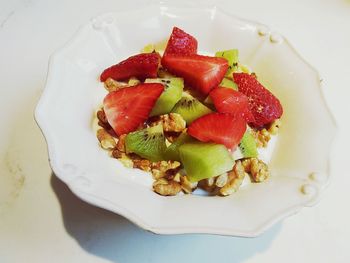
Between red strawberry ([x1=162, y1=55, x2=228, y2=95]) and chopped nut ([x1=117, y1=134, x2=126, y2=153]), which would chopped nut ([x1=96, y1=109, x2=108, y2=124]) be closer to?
chopped nut ([x1=117, y1=134, x2=126, y2=153])

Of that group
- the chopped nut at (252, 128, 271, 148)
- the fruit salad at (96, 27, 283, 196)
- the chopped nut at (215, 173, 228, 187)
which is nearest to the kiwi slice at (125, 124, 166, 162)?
the fruit salad at (96, 27, 283, 196)

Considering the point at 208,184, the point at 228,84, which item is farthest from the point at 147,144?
the point at 228,84

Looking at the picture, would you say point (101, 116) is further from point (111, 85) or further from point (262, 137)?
point (262, 137)

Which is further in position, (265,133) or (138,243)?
(265,133)

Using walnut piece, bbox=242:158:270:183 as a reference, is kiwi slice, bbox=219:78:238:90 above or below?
above

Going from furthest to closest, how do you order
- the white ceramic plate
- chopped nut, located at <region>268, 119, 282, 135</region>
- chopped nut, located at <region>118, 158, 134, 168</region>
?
chopped nut, located at <region>268, 119, 282, 135</region>
chopped nut, located at <region>118, 158, 134, 168</region>
the white ceramic plate

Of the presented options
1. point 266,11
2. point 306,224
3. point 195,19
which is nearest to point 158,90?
point 195,19
